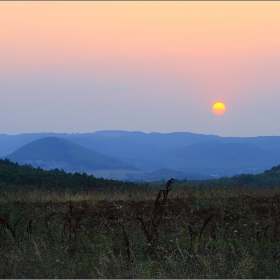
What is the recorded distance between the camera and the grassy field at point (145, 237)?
666 cm

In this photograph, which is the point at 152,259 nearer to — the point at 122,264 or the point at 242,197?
the point at 122,264

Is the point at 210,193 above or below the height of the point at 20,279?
above

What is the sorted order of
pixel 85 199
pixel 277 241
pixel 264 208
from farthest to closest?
pixel 85 199
pixel 264 208
pixel 277 241

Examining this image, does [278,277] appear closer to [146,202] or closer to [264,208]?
[264,208]

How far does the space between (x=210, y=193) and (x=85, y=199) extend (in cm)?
349

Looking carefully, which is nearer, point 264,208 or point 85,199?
point 264,208

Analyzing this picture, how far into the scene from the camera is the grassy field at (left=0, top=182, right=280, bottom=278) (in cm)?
666

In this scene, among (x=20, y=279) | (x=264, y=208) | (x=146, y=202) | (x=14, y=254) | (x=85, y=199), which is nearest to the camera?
(x=20, y=279)

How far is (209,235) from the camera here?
9.39 m

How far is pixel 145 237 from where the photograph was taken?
8.40m

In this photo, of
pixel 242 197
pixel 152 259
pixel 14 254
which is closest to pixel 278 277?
pixel 152 259

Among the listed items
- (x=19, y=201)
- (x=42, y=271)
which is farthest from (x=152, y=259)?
(x=19, y=201)

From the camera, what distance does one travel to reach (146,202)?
1319 centimetres

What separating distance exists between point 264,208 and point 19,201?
255 inches
